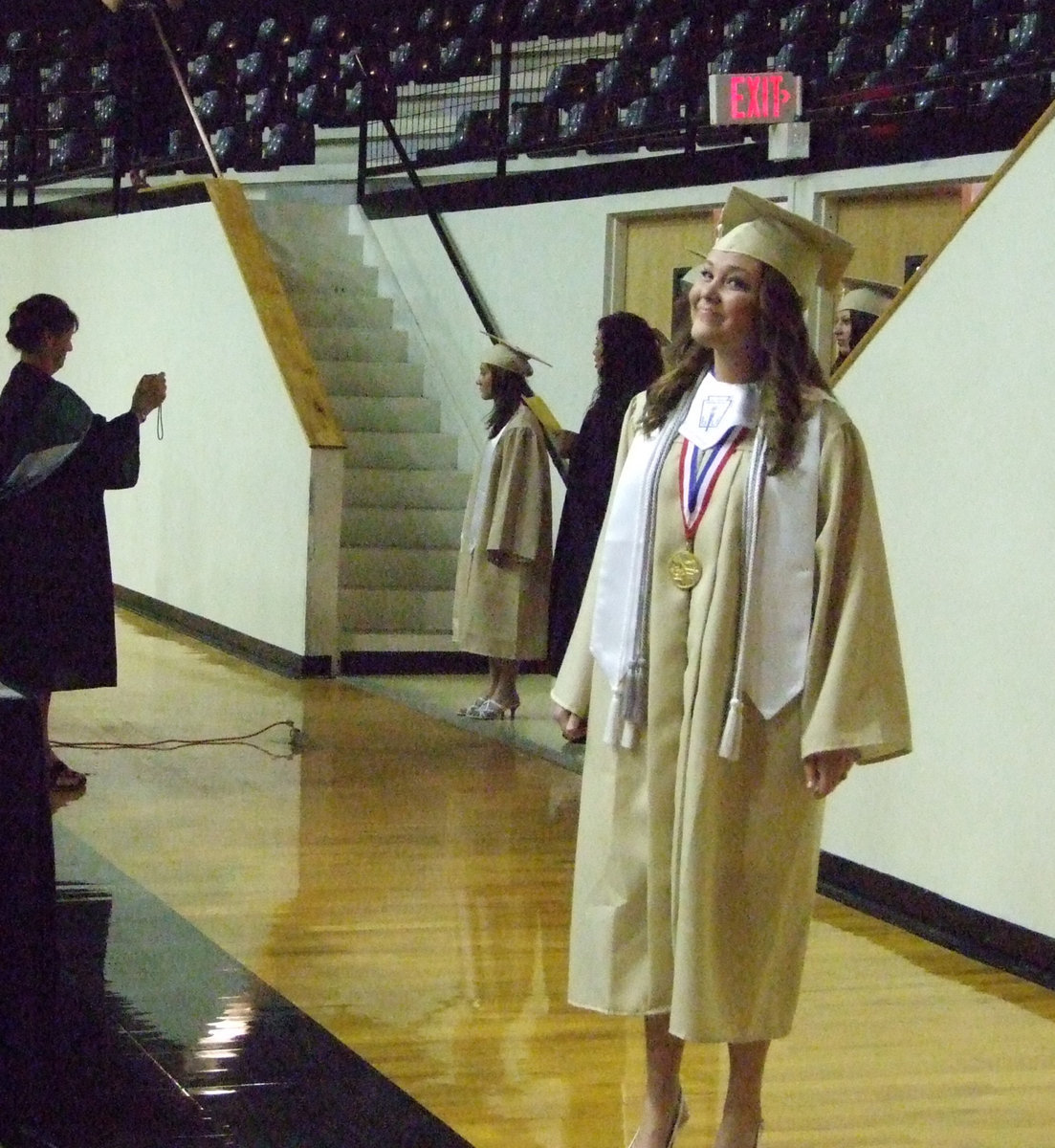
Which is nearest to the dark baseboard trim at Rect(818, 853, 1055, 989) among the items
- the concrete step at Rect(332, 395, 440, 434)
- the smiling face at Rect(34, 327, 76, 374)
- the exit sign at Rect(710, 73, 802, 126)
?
the smiling face at Rect(34, 327, 76, 374)

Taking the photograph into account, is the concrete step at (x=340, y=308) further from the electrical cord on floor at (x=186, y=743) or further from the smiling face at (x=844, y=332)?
the smiling face at (x=844, y=332)

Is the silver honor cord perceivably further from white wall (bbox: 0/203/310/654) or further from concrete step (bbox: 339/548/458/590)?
concrete step (bbox: 339/548/458/590)

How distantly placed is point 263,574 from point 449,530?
980 mm

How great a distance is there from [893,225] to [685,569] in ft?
17.7

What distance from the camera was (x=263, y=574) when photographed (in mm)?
9383

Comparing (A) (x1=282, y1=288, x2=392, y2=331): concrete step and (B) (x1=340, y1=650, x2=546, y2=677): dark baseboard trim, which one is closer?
(B) (x1=340, y1=650, x2=546, y2=677): dark baseboard trim

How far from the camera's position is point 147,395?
577cm

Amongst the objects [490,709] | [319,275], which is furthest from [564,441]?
[319,275]

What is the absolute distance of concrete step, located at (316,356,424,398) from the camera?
10266 millimetres

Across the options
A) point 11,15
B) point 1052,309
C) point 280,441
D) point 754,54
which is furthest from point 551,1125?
point 11,15

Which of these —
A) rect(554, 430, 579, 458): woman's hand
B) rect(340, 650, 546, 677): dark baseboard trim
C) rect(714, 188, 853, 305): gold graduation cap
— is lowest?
rect(340, 650, 546, 677): dark baseboard trim

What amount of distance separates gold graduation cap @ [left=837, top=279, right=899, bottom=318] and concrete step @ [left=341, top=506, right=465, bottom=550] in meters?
3.32

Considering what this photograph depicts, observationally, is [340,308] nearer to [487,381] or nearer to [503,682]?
[487,381]

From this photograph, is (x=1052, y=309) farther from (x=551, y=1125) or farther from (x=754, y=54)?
(x=754, y=54)
